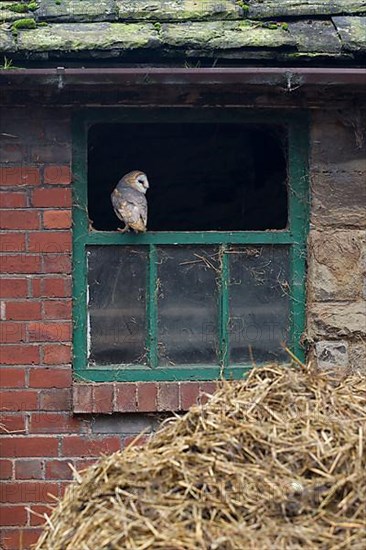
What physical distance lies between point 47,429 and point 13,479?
310 millimetres

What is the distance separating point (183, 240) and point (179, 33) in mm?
1065

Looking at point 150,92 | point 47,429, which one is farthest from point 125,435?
point 150,92

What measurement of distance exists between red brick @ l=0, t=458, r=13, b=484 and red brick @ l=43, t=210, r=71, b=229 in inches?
48.6

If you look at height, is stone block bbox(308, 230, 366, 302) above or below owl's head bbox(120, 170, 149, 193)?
below

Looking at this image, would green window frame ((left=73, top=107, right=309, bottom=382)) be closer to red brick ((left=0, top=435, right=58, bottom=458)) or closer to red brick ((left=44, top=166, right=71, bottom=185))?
red brick ((left=44, top=166, right=71, bottom=185))

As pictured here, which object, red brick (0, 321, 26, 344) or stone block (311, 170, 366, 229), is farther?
stone block (311, 170, 366, 229)

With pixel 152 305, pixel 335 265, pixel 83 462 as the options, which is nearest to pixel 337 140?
pixel 335 265

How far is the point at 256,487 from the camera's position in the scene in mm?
4027

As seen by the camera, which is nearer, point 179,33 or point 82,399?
point 179,33

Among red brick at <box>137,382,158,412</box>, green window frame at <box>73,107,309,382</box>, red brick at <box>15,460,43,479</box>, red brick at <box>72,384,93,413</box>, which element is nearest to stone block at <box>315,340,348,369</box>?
green window frame at <box>73,107,309,382</box>

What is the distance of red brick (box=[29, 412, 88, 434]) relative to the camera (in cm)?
603

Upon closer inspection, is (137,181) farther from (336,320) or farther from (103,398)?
(336,320)

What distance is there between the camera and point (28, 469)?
603 cm

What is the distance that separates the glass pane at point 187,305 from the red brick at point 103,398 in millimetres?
318
